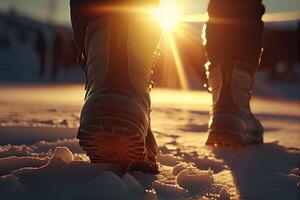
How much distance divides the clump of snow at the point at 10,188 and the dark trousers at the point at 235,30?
1.40 m

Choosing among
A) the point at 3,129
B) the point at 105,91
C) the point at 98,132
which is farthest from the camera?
the point at 3,129

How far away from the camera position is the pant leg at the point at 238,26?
2.20m

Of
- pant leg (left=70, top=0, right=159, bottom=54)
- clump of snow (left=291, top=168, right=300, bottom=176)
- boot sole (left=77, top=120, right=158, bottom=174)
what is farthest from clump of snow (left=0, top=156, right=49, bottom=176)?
clump of snow (left=291, top=168, right=300, bottom=176)

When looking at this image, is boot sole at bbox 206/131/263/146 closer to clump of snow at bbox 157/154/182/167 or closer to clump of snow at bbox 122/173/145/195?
clump of snow at bbox 157/154/182/167

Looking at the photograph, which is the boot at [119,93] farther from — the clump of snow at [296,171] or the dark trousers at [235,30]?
the dark trousers at [235,30]

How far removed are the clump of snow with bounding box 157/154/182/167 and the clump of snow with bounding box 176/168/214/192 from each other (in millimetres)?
334

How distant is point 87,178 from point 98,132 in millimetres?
111

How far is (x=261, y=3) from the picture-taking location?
7.40 ft

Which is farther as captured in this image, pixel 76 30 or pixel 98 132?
pixel 76 30

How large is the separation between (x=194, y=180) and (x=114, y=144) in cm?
23

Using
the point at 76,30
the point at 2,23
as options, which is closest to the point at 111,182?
the point at 76,30

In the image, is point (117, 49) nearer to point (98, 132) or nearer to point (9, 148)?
point (98, 132)

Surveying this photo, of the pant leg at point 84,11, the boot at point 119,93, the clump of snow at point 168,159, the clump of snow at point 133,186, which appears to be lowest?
the clump of snow at point 168,159

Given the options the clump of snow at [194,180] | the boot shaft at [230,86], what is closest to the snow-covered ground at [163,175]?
the clump of snow at [194,180]
